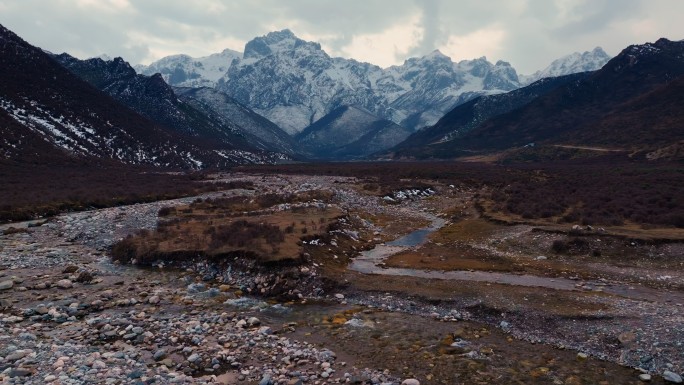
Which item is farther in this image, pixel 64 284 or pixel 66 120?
pixel 66 120

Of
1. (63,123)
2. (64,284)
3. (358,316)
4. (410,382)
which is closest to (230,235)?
(64,284)

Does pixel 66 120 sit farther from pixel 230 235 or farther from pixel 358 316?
pixel 358 316

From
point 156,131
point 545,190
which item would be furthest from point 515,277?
point 156,131

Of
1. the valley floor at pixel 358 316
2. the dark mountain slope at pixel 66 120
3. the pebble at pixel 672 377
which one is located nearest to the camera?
the pebble at pixel 672 377

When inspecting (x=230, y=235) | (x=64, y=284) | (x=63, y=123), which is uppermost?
(x=63, y=123)

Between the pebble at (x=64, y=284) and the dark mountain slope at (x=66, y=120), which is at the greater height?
the dark mountain slope at (x=66, y=120)

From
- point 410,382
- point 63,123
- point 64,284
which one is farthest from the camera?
point 63,123

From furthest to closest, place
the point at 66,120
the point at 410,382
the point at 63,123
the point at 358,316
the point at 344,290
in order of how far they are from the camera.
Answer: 1. the point at 66,120
2. the point at 63,123
3. the point at 344,290
4. the point at 358,316
5. the point at 410,382

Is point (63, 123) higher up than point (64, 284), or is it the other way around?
point (63, 123)

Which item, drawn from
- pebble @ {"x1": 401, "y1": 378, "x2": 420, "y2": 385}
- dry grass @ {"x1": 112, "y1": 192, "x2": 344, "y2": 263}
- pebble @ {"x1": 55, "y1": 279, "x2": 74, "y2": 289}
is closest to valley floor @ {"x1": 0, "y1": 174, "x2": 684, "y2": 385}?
pebble @ {"x1": 55, "y1": 279, "x2": 74, "y2": 289}

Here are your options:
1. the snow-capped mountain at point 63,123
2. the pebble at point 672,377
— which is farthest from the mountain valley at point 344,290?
the snow-capped mountain at point 63,123

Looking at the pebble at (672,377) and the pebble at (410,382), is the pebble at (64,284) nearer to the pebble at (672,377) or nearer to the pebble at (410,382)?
the pebble at (410,382)
